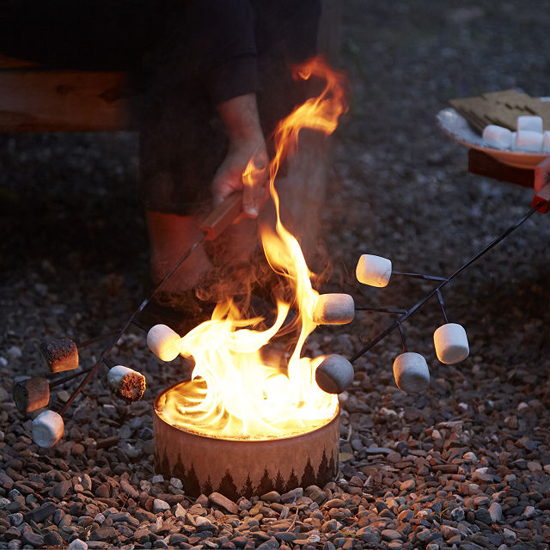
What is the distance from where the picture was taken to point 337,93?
2670 millimetres

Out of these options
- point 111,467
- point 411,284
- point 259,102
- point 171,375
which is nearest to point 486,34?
point 411,284

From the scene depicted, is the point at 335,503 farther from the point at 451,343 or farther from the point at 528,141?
the point at 528,141

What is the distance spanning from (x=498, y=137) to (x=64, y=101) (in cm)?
144

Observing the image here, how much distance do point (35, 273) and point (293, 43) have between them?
4.34ft

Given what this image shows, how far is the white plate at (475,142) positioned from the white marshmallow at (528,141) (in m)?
0.03

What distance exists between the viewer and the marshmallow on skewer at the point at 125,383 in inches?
68.0

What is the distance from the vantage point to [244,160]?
2.15 metres

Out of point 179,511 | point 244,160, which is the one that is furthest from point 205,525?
point 244,160

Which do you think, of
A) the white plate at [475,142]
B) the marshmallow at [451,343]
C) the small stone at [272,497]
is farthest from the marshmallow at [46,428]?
the white plate at [475,142]

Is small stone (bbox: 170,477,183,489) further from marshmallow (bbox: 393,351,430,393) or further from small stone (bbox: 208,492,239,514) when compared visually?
marshmallow (bbox: 393,351,430,393)

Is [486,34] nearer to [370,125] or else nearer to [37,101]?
[370,125]

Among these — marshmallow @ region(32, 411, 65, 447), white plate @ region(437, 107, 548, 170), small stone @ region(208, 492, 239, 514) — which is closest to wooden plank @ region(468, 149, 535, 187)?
white plate @ region(437, 107, 548, 170)

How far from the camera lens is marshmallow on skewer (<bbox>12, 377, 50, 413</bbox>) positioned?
5.43ft

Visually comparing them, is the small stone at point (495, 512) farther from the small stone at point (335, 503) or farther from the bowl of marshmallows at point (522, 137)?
the bowl of marshmallows at point (522, 137)
